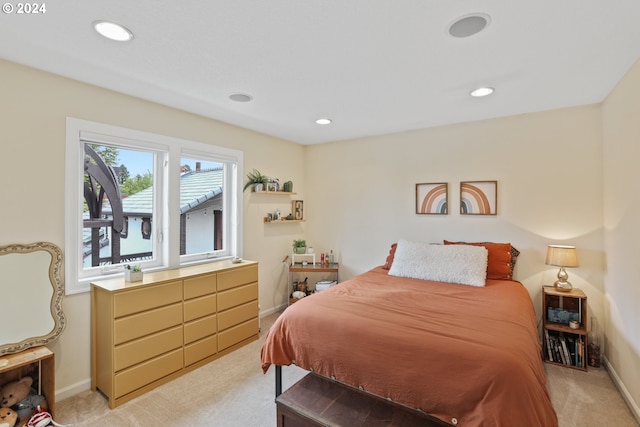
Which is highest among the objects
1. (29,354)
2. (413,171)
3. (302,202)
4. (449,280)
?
(413,171)

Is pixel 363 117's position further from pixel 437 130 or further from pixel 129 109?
pixel 129 109

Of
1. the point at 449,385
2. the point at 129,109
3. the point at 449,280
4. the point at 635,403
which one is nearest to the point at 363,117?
the point at 449,280

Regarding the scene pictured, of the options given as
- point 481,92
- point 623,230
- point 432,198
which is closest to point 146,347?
point 432,198

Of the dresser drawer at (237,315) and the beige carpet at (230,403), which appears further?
the dresser drawer at (237,315)

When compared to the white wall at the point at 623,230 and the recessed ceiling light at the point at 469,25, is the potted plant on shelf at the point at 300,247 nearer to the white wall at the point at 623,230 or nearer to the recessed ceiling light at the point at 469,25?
the recessed ceiling light at the point at 469,25

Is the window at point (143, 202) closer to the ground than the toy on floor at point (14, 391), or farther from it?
farther from it

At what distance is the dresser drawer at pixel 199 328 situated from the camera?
103 inches

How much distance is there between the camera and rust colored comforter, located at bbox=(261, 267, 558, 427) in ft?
4.46

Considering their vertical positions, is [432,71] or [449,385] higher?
[432,71]

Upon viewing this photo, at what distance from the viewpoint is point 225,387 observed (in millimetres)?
2383

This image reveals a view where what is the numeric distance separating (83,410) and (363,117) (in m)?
3.39

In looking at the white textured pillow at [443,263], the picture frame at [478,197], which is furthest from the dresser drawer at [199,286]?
the picture frame at [478,197]

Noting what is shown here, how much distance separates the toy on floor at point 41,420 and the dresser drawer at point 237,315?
4.10 feet

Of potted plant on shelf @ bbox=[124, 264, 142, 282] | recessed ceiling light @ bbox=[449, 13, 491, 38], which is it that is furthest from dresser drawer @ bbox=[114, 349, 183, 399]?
recessed ceiling light @ bbox=[449, 13, 491, 38]
